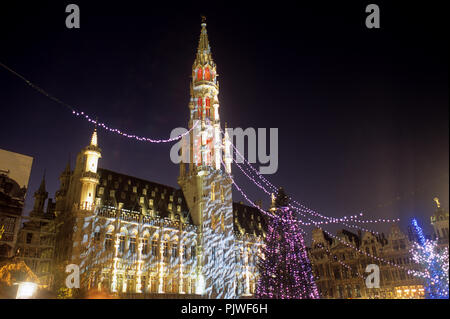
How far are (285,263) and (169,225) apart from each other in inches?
820

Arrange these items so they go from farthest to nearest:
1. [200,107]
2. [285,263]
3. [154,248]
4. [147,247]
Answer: [200,107]
[154,248]
[147,247]
[285,263]

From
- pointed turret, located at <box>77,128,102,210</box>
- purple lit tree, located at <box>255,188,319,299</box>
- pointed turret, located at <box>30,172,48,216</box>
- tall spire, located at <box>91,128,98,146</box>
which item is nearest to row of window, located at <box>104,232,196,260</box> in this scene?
pointed turret, located at <box>77,128,102,210</box>

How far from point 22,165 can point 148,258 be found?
17007 millimetres

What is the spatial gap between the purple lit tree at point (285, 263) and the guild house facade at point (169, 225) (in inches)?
611

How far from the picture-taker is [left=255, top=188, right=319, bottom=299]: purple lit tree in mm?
25453

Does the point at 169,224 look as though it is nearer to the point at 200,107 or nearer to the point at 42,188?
the point at 42,188

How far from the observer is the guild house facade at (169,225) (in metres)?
35.8

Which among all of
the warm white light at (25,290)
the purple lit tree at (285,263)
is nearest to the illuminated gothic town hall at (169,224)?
the purple lit tree at (285,263)

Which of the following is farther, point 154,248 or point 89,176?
point 154,248

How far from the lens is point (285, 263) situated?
85.7 ft

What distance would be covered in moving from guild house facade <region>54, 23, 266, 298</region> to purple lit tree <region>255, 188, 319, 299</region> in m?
15.5

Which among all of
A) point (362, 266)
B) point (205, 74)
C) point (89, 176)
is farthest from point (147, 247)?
point (362, 266)

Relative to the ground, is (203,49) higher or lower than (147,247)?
higher
